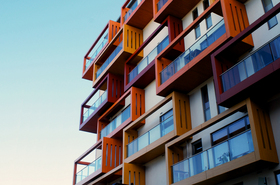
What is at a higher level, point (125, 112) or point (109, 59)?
point (109, 59)

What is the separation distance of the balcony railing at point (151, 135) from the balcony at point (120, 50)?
7.99 m

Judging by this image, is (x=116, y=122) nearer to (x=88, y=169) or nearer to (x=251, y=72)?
(x=88, y=169)

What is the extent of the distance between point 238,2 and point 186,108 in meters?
6.27

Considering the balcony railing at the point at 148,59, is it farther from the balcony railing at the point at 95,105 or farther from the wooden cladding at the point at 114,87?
the balcony railing at the point at 95,105

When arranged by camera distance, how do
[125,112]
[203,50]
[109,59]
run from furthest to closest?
[109,59] < [125,112] < [203,50]

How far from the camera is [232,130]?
1508 centimetres

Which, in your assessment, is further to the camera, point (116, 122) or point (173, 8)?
point (116, 122)

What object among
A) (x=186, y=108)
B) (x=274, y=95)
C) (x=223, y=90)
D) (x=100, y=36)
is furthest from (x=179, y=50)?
(x=100, y=36)

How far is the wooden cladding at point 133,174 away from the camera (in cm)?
2030

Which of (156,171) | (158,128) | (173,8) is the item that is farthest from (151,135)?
(173,8)

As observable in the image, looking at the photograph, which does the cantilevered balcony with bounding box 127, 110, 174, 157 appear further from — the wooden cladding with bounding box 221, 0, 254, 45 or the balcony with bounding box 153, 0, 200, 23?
the balcony with bounding box 153, 0, 200, 23

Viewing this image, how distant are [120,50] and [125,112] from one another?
5.69 m

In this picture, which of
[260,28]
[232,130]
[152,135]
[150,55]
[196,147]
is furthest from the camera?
[150,55]

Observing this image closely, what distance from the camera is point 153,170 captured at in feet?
66.8
